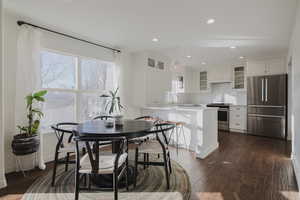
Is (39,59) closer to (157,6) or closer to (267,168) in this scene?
(157,6)

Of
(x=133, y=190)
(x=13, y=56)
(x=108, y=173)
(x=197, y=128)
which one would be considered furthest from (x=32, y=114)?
(x=197, y=128)

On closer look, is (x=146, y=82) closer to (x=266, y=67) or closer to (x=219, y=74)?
(x=219, y=74)

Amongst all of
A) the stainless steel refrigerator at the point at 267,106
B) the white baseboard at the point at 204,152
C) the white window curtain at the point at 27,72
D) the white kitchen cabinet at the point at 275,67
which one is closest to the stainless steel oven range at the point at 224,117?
the stainless steel refrigerator at the point at 267,106

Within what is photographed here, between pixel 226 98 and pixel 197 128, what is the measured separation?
3519mm

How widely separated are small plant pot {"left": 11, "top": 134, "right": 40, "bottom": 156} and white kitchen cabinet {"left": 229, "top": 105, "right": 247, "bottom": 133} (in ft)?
18.5

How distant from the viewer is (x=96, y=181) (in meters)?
2.27

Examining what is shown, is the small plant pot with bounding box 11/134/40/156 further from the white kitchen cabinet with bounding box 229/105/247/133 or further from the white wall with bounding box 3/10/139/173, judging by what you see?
the white kitchen cabinet with bounding box 229/105/247/133

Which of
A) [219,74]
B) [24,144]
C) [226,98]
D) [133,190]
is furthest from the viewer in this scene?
[226,98]

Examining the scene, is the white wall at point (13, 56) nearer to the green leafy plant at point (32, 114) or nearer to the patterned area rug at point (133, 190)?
the green leafy plant at point (32, 114)

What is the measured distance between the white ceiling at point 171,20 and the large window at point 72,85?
1.95 ft

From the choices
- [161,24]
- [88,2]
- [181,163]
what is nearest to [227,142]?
[181,163]

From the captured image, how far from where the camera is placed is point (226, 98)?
6352mm

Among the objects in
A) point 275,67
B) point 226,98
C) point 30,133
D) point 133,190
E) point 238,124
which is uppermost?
point 275,67

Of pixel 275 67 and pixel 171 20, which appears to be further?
pixel 275 67
